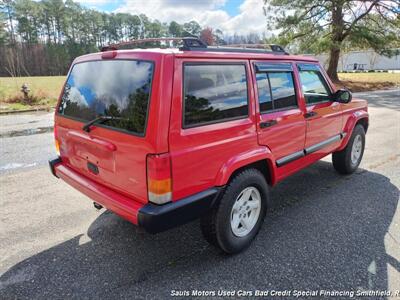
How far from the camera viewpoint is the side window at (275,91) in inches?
118

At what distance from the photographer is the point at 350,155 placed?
15.7 feet

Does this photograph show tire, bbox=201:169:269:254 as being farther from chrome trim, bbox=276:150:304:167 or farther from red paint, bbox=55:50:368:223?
chrome trim, bbox=276:150:304:167

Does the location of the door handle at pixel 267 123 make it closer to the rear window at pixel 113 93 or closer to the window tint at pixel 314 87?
the window tint at pixel 314 87

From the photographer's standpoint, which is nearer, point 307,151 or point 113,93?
point 113,93

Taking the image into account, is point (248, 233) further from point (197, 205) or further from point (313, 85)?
point (313, 85)

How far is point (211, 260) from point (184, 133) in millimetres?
1260

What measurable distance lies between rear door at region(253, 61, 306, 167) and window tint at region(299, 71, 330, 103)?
0.29 metres

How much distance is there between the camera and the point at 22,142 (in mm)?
7113

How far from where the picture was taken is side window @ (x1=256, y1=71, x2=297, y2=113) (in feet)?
9.87

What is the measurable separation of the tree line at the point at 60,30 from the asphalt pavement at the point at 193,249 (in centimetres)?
5563

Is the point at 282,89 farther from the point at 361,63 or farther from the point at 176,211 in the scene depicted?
the point at 361,63

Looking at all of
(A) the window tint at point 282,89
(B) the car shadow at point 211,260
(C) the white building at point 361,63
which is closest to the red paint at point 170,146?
(A) the window tint at point 282,89

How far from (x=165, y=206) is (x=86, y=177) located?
1090mm

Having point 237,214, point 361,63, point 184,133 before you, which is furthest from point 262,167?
point 361,63
